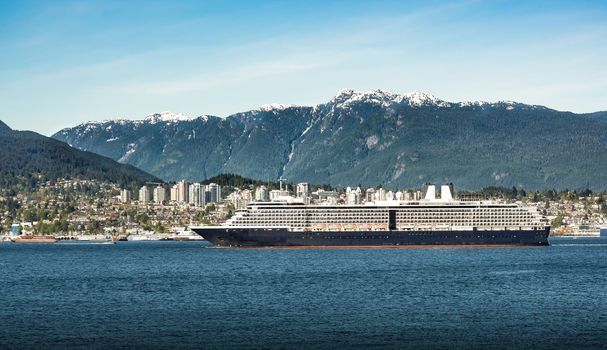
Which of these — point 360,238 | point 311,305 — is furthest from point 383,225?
point 311,305

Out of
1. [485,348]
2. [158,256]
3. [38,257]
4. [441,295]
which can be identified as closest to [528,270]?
[441,295]

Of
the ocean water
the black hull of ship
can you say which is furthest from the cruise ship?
the ocean water

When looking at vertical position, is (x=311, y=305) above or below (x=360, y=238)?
below

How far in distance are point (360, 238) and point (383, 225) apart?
458 centimetres

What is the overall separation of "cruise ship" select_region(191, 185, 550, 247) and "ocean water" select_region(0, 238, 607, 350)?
27276mm

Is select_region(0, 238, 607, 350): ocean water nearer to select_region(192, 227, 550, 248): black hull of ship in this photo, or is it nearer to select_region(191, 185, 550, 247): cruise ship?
select_region(192, 227, 550, 248): black hull of ship

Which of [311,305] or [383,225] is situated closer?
[311,305]

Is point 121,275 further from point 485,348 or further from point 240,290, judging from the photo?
point 485,348

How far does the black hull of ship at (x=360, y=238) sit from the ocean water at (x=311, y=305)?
26.6 metres

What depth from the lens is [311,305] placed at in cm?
5853

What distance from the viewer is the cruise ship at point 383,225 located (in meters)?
125

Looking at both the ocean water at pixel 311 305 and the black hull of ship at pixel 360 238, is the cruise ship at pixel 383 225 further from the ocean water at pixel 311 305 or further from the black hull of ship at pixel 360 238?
the ocean water at pixel 311 305

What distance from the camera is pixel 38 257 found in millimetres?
121750

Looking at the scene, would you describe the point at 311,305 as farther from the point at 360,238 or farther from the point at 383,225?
the point at 383,225
